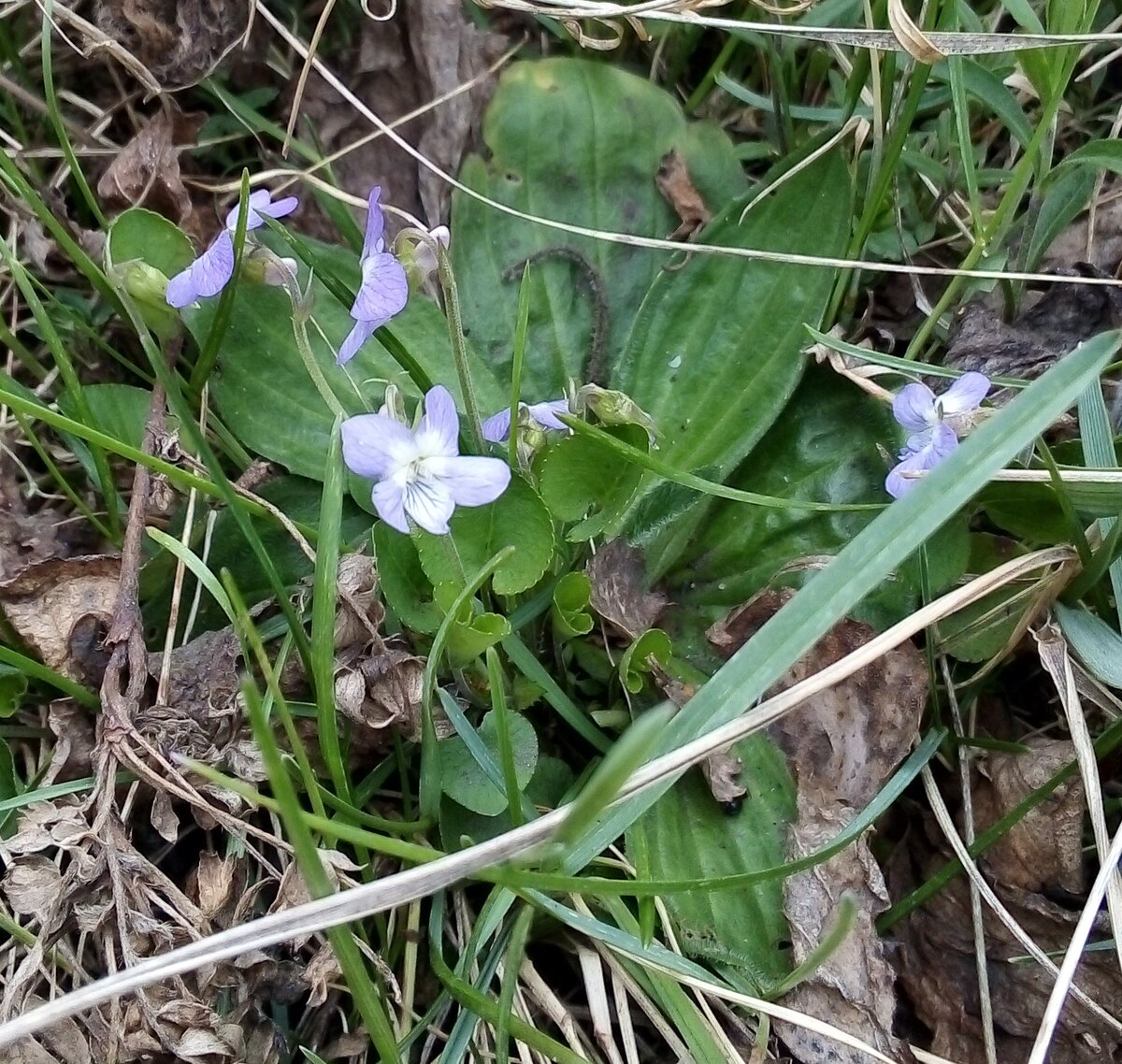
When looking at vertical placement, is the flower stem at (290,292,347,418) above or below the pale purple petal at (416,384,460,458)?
below

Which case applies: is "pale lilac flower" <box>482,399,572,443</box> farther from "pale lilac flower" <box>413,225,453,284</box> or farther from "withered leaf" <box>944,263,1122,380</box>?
"withered leaf" <box>944,263,1122,380</box>

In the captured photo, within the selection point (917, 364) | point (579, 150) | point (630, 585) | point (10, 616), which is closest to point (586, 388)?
point (630, 585)

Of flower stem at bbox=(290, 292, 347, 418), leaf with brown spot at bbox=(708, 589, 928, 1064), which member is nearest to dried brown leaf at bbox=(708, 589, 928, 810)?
leaf with brown spot at bbox=(708, 589, 928, 1064)

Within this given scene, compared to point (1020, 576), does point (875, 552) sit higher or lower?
higher

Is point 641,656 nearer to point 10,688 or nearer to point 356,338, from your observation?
point 356,338

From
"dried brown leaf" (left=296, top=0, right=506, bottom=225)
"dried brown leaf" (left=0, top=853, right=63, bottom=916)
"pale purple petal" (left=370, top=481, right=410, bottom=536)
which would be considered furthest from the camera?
"dried brown leaf" (left=296, top=0, right=506, bottom=225)

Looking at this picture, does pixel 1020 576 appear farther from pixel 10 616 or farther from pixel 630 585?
pixel 10 616

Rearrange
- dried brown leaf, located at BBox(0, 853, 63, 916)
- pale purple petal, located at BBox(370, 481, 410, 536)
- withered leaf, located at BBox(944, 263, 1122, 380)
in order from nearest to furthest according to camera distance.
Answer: pale purple petal, located at BBox(370, 481, 410, 536) < dried brown leaf, located at BBox(0, 853, 63, 916) < withered leaf, located at BBox(944, 263, 1122, 380)

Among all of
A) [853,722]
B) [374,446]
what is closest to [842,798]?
[853,722]
